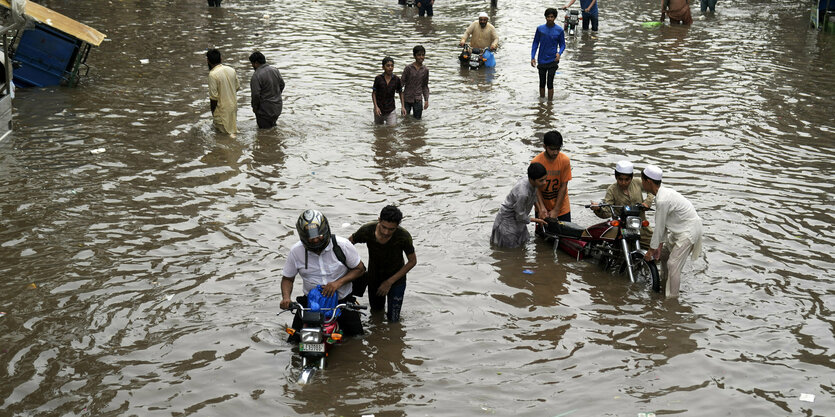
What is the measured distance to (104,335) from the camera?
6805 millimetres

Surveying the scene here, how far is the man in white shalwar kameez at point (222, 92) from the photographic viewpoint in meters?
12.1

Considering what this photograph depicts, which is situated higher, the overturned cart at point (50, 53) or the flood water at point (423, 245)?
the overturned cart at point (50, 53)

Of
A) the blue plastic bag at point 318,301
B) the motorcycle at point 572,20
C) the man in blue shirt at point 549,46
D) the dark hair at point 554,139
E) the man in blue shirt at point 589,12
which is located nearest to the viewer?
the blue plastic bag at point 318,301

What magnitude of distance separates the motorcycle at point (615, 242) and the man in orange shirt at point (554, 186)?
0.20 meters

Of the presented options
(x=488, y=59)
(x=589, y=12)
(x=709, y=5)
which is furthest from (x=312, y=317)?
(x=709, y=5)

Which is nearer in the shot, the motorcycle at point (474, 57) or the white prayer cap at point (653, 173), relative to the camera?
the white prayer cap at point (653, 173)

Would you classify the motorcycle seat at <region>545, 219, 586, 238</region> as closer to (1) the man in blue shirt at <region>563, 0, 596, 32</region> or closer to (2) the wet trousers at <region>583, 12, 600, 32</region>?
(1) the man in blue shirt at <region>563, 0, 596, 32</region>

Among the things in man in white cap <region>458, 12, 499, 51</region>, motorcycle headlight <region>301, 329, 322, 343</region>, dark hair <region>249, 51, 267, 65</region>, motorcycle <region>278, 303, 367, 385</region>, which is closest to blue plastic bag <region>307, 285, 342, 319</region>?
motorcycle <region>278, 303, 367, 385</region>

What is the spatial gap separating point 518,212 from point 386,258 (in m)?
2.30

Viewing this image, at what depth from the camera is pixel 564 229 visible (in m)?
8.86

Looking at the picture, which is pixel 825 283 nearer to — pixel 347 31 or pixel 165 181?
pixel 165 181

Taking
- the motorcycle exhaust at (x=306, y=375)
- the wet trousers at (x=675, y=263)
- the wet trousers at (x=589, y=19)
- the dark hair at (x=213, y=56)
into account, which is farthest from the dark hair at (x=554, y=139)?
the wet trousers at (x=589, y=19)

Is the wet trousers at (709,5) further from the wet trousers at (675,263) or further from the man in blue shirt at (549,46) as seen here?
the wet trousers at (675,263)

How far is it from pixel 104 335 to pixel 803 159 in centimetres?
990
